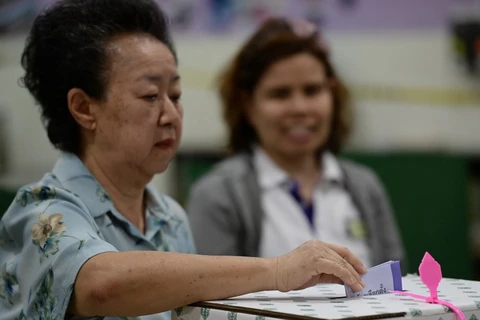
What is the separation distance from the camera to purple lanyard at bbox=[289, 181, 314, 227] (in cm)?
263

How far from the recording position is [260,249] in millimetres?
2518

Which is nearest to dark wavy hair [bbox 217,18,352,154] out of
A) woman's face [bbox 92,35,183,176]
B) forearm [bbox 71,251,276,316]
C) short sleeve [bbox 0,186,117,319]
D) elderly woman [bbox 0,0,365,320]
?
elderly woman [bbox 0,0,365,320]

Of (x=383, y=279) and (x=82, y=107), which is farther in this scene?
(x=82, y=107)

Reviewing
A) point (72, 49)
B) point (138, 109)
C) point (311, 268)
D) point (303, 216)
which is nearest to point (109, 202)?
point (138, 109)

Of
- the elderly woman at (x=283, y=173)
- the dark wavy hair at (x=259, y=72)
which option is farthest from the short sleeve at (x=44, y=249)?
the dark wavy hair at (x=259, y=72)

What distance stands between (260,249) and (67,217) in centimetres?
117

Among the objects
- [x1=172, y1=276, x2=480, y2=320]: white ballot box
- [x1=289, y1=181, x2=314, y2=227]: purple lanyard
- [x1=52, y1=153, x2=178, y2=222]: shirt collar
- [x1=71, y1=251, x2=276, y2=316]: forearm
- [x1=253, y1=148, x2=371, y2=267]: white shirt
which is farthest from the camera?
[x1=289, y1=181, x2=314, y2=227]: purple lanyard

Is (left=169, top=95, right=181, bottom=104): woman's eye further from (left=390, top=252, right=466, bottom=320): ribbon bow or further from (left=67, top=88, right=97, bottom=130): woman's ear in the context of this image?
(left=390, top=252, right=466, bottom=320): ribbon bow

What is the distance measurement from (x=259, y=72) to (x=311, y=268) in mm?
1482

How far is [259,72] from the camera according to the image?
2.73m

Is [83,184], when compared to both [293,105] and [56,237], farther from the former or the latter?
[293,105]

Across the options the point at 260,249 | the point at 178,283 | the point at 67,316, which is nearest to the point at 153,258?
the point at 178,283

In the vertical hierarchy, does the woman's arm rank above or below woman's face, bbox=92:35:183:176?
below

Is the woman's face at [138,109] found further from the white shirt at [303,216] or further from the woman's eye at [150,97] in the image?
the white shirt at [303,216]
